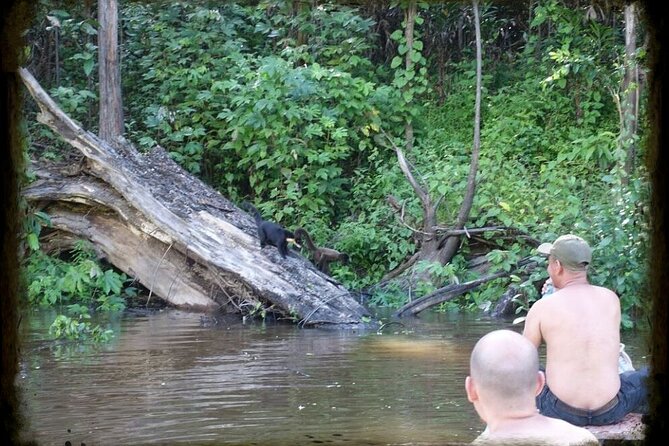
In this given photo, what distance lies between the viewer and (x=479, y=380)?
115 inches

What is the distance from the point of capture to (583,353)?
529 cm

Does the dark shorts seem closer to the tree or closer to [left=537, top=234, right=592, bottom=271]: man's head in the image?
[left=537, top=234, right=592, bottom=271]: man's head

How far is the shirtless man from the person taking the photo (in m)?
2.85

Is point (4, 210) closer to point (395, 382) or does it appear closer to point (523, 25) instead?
point (395, 382)

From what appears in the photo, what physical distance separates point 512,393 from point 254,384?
5.84m

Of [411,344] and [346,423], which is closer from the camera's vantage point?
[346,423]

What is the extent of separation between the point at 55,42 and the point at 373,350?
12.1 metres

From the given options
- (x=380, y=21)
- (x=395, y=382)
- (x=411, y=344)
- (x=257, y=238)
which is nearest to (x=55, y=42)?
(x=380, y=21)

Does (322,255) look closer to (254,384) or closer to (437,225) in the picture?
(437,225)

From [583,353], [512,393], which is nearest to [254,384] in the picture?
[583,353]

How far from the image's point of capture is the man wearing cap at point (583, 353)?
5293 millimetres

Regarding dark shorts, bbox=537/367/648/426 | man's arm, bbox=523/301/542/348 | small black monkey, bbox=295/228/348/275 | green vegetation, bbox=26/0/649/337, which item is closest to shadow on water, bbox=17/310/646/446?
dark shorts, bbox=537/367/648/426

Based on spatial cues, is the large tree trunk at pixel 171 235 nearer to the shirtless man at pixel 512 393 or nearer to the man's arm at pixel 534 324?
the man's arm at pixel 534 324

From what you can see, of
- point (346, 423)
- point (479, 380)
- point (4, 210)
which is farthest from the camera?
point (346, 423)
